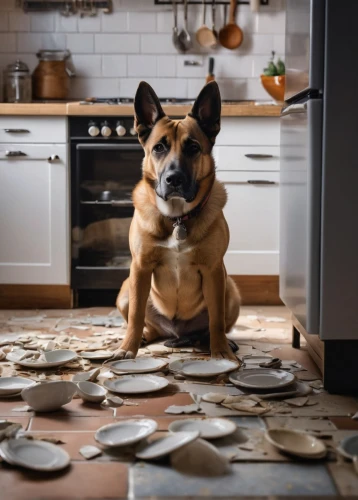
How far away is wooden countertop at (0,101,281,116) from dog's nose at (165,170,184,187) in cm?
139

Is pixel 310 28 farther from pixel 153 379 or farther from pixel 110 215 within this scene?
pixel 110 215

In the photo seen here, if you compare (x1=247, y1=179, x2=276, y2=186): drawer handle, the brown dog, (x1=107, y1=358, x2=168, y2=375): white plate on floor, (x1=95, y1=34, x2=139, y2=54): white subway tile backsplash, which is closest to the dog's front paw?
the brown dog

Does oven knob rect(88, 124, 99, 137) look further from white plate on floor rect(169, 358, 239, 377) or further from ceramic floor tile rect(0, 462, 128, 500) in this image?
ceramic floor tile rect(0, 462, 128, 500)

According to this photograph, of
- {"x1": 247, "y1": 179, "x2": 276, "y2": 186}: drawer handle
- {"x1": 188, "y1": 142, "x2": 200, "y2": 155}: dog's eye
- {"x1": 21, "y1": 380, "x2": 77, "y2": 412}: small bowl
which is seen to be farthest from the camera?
{"x1": 247, "y1": 179, "x2": 276, "y2": 186}: drawer handle

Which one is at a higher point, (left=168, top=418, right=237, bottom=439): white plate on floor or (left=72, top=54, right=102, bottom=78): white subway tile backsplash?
(left=72, top=54, right=102, bottom=78): white subway tile backsplash

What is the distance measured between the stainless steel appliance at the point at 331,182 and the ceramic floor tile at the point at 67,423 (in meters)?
0.75

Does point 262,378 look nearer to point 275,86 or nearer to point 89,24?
point 275,86

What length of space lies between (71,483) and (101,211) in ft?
8.56

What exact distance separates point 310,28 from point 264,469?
135 cm

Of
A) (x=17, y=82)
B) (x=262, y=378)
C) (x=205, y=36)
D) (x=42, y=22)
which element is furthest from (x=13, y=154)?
(x=262, y=378)

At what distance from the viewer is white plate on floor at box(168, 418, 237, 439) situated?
6.00ft

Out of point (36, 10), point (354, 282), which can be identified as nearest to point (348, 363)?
point (354, 282)

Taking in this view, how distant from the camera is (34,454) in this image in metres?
1.70

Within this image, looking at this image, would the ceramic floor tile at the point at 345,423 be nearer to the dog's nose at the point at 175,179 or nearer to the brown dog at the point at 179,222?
the brown dog at the point at 179,222
